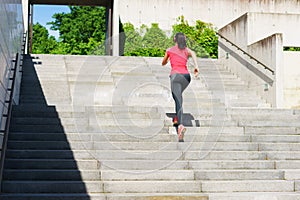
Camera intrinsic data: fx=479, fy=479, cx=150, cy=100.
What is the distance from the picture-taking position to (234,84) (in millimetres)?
11742

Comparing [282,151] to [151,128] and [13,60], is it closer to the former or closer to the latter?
[151,128]

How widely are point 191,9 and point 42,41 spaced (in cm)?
2840

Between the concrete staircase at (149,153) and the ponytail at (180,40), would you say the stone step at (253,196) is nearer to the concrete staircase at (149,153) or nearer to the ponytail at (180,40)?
the concrete staircase at (149,153)

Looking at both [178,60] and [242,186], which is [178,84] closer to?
[178,60]

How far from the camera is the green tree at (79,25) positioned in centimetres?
4003

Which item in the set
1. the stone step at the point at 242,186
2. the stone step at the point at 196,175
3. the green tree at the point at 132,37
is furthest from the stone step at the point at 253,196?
the green tree at the point at 132,37

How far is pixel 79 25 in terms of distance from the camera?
41.8 m

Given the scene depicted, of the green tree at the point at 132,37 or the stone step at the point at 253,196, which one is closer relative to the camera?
the stone step at the point at 253,196

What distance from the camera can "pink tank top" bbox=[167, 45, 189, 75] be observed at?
6926mm

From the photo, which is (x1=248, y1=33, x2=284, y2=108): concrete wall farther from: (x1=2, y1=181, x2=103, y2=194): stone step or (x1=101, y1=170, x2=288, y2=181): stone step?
(x1=2, y1=181, x2=103, y2=194): stone step

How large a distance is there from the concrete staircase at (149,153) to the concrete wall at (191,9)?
33.9 feet

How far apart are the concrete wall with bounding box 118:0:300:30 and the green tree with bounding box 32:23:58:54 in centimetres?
2311

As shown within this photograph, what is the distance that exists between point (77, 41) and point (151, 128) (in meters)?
34.4

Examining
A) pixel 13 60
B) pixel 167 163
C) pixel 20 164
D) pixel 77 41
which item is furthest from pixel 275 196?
pixel 77 41
